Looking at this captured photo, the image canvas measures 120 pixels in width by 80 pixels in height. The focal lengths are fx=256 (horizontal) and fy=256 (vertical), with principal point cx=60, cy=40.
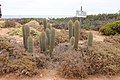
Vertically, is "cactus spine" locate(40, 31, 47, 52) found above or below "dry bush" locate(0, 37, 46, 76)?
above

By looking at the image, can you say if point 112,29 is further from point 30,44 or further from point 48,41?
point 30,44

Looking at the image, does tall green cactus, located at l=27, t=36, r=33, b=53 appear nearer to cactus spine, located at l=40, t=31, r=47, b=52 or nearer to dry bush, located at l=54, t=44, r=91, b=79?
cactus spine, located at l=40, t=31, r=47, b=52

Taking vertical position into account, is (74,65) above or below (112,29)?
below

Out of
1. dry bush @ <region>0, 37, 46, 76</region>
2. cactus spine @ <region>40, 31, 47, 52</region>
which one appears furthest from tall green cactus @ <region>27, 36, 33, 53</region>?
cactus spine @ <region>40, 31, 47, 52</region>

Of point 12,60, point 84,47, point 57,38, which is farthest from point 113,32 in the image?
point 12,60

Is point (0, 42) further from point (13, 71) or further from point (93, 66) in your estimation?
point (93, 66)

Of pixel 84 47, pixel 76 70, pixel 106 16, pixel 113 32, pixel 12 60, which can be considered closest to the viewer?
pixel 76 70

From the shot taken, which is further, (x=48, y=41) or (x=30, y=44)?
(x=48, y=41)

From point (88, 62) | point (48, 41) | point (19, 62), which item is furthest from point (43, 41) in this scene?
point (88, 62)

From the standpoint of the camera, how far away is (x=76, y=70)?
242 inches

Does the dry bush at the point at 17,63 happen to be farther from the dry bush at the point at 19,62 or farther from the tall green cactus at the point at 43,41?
the tall green cactus at the point at 43,41

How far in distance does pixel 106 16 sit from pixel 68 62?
11.9 metres

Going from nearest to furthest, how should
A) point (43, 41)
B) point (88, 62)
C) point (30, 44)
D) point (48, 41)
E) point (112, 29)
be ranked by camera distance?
1. point (88, 62)
2. point (30, 44)
3. point (43, 41)
4. point (48, 41)
5. point (112, 29)

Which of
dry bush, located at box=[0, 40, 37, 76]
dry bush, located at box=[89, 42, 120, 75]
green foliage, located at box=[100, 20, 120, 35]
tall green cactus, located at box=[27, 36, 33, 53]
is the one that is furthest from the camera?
green foliage, located at box=[100, 20, 120, 35]
